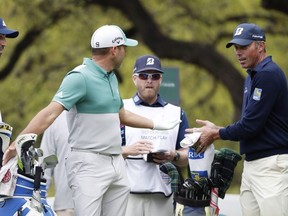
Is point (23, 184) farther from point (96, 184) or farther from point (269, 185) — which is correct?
point (269, 185)

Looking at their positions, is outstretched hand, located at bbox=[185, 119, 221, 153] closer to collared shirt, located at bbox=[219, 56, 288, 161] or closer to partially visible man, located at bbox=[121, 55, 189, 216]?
collared shirt, located at bbox=[219, 56, 288, 161]

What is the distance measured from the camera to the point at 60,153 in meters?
10.4

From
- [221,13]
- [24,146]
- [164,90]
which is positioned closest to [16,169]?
Result: [24,146]

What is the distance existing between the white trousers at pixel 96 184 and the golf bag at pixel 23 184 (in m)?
0.62

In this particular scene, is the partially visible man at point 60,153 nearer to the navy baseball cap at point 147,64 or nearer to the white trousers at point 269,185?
the navy baseball cap at point 147,64

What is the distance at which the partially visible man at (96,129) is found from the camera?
8.41 metres

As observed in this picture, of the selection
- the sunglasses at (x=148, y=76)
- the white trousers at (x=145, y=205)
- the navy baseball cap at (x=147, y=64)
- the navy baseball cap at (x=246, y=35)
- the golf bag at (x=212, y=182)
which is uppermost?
the navy baseball cap at (x=246, y=35)

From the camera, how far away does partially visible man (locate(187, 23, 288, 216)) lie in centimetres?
870

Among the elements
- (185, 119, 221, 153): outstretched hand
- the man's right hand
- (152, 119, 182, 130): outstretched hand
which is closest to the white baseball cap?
(152, 119, 182, 130): outstretched hand

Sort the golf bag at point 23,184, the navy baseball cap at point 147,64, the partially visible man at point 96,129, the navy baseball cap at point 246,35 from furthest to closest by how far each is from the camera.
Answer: the navy baseball cap at point 147,64
the navy baseball cap at point 246,35
the partially visible man at point 96,129
the golf bag at point 23,184

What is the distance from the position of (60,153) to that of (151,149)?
4.45 feet

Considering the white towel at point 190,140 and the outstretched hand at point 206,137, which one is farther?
the outstretched hand at point 206,137

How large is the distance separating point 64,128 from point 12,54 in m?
10.8

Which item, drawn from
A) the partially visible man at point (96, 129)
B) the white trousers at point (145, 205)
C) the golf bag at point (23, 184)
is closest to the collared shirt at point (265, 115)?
the partially visible man at point (96, 129)
